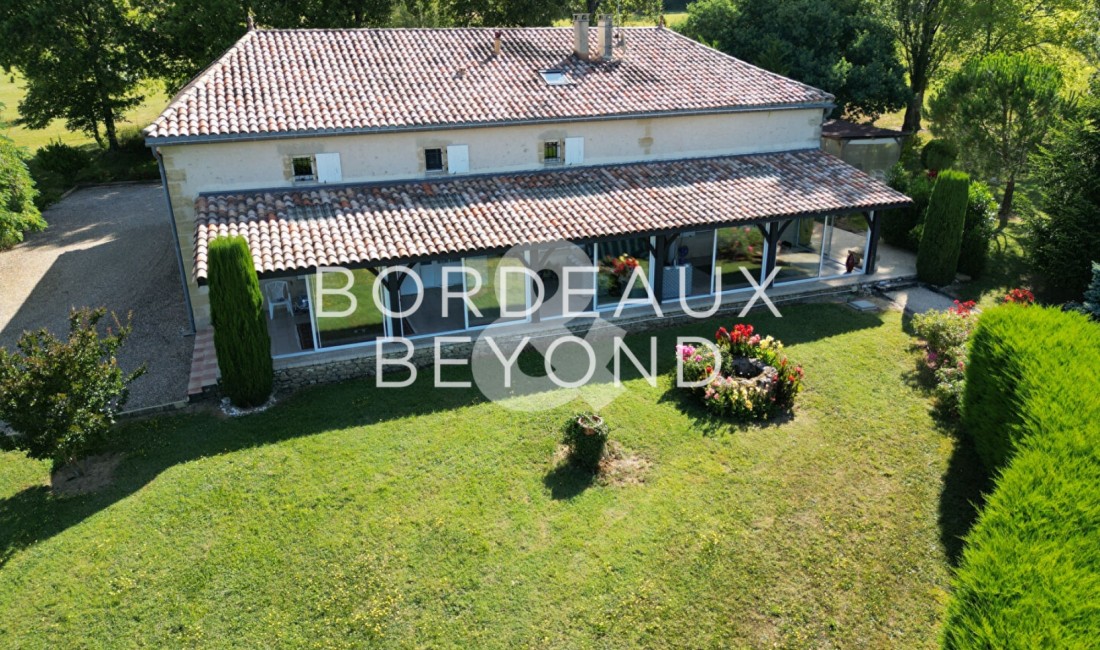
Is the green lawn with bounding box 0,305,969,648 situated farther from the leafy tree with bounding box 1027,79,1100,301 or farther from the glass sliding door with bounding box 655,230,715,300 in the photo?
the leafy tree with bounding box 1027,79,1100,301

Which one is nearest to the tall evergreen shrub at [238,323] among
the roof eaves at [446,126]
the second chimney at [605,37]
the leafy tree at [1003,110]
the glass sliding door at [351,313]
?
the glass sliding door at [351,313]

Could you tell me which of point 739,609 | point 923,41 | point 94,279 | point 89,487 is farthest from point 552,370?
point 923,41

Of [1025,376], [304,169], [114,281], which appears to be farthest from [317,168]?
[1025,376]

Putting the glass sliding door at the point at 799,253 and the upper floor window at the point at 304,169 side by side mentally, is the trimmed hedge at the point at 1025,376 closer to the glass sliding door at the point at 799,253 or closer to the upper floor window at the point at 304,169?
the glass sliding door at the point at 799,253

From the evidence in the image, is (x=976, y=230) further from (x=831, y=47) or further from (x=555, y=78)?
(x=831, y=47)

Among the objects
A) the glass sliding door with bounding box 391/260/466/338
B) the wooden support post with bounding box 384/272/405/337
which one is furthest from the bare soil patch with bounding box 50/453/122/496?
the glass sliding door with bounding box 391/260/466/338
